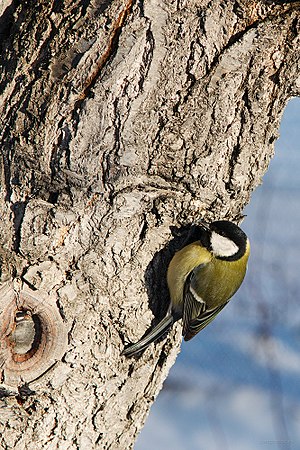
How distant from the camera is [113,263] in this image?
1644mm

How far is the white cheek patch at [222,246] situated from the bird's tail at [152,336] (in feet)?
0.88

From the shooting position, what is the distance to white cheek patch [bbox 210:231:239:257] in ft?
6.15

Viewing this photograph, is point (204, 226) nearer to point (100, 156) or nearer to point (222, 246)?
point (222, 246)

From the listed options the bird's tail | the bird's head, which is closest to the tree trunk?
the bird's tail

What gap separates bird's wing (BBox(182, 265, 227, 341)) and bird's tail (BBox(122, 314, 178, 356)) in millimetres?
97

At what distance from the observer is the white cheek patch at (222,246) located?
1874 mm

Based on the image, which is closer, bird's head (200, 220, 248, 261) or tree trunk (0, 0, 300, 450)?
tree trunk (0, 0, 300, 450)

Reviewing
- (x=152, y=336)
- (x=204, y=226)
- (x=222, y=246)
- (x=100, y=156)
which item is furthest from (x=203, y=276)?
(x=100, y=156)

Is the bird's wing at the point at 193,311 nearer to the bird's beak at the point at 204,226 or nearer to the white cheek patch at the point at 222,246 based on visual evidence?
the white cheek patch at the point at 222,246

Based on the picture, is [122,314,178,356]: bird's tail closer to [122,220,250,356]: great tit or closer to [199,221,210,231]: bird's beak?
[122,220,250,356]: great tit

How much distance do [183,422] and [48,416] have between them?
1987 mm

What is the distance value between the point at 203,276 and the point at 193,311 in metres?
0.18

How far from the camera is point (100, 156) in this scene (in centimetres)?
160

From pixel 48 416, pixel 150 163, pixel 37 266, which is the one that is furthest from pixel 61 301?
pixel 150 163
